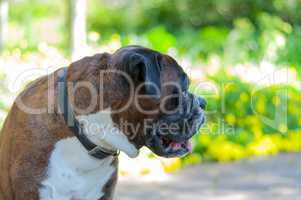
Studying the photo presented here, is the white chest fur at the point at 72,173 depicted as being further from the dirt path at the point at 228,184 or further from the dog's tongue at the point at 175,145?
the dirt path at the point at 228,184

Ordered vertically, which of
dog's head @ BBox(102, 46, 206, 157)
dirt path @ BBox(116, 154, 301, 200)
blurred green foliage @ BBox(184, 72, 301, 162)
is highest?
dog's head @ BBox(102, 46, 206, 157)

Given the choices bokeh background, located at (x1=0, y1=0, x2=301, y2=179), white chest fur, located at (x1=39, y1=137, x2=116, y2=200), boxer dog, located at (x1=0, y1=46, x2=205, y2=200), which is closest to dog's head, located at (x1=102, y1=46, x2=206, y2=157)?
boxer dog, located at (x1=0, y1=46, x2=205, y2=200)

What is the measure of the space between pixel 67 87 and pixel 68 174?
1.43 ft

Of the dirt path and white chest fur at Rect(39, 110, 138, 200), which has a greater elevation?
white chest fur at Rect(39, 110, 138, 200)

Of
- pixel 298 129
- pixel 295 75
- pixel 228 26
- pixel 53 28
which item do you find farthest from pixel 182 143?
pixel 53 28

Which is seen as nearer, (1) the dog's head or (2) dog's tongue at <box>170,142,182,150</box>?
(1) the dog's head

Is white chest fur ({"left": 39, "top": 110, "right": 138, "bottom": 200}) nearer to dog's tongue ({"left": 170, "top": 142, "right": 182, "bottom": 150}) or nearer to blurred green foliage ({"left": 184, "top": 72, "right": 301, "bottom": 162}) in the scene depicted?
dog's tongue ({"left": 170, "top": 142, "right": 182, "bottom": 150})

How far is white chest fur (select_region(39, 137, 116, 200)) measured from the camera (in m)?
3.47

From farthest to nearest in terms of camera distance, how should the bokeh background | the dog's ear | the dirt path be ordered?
the bokeh background → the dirt path → the dog's ear

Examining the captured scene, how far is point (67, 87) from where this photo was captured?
137 inches

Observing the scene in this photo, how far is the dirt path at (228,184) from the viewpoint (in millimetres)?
5980

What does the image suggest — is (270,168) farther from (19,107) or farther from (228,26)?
(228,26)

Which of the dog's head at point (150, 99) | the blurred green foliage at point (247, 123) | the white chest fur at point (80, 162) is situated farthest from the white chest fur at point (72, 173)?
the blurred green foliage at point (247, 123)

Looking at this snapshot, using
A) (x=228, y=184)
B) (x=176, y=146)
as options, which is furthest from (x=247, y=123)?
(x=176, y=146)
